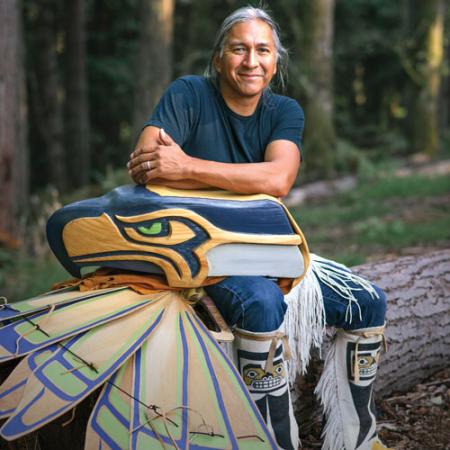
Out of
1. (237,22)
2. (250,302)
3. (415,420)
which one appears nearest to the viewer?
(250,302)

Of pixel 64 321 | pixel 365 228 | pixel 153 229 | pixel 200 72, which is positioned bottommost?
pixel 365 228

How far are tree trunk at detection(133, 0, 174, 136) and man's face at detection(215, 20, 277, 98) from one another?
7.62 metres

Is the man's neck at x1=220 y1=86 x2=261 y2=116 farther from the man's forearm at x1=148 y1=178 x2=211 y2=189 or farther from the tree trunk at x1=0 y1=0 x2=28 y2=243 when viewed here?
the tree trunk at x1=0 y1=0 x2=28 y2=243

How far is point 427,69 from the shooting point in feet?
44.2

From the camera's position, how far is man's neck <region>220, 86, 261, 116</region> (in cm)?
296

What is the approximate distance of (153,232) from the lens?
2.50 m

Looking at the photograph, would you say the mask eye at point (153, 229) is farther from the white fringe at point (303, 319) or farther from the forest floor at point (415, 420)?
the forest floor at point (415, 420)

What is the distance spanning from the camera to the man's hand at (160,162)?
2.62 metres

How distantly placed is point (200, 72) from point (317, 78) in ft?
9.89

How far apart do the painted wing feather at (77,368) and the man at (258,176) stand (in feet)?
1.12

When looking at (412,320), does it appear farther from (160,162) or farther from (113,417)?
(113,417)

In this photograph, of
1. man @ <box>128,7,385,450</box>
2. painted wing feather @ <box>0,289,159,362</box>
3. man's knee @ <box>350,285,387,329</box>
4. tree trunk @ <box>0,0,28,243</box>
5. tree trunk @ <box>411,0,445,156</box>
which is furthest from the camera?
tree trunk @ <box>411,0,445,156</box>

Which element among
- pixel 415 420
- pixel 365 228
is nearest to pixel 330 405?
pixel 415 420

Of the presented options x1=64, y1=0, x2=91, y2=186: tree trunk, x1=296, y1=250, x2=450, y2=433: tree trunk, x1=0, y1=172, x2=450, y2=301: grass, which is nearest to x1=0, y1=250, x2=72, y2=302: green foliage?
x1=0, y1=172, x2=450, y2=301: grass
